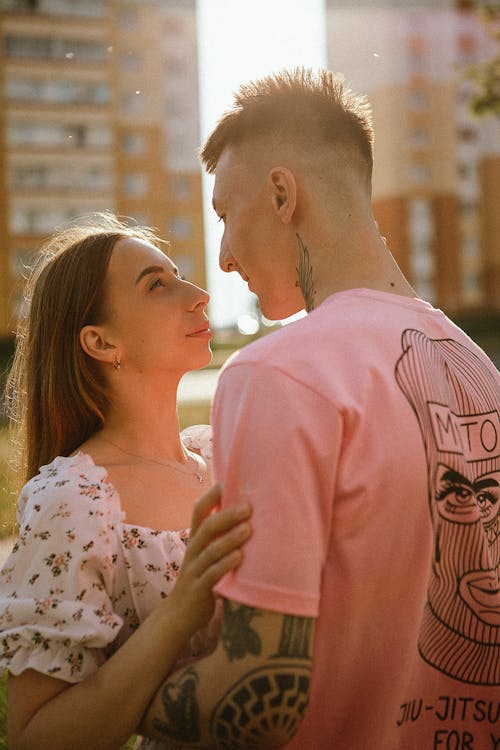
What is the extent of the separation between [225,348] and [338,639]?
3967 centimetres

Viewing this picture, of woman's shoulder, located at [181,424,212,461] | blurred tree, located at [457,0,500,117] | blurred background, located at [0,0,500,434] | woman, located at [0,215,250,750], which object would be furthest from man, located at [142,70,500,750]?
blurred background, located at [0,0,500,434]

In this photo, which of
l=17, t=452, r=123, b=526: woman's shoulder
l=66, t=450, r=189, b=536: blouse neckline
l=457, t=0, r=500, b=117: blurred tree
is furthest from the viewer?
l=457, t=0, r=500, b=117: blurred tree

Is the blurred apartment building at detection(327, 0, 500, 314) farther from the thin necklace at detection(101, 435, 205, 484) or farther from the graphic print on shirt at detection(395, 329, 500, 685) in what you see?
the graphic print on shirt at detection(395, 329, 500, 685)

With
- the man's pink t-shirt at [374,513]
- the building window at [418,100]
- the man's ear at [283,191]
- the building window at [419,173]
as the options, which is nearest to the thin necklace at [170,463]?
the man's ear at [283,191]

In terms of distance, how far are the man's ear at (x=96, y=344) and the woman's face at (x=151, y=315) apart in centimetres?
3

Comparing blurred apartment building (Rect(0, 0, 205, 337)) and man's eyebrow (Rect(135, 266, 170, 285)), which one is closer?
man's eyebrow (Rect(135, 266, 170, 285))

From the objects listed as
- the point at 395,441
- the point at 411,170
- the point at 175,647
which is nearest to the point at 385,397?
the point at 395,441

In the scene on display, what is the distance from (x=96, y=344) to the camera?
110 inches

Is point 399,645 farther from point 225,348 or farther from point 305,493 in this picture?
point 225,348

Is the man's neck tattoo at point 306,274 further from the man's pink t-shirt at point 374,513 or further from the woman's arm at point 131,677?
the woman's arm at point 131,677

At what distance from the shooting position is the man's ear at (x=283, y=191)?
213cm

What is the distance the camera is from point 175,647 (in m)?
1.86

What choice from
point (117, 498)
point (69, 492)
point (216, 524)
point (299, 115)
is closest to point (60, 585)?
point (69, 492)

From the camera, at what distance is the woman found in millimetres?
1875
